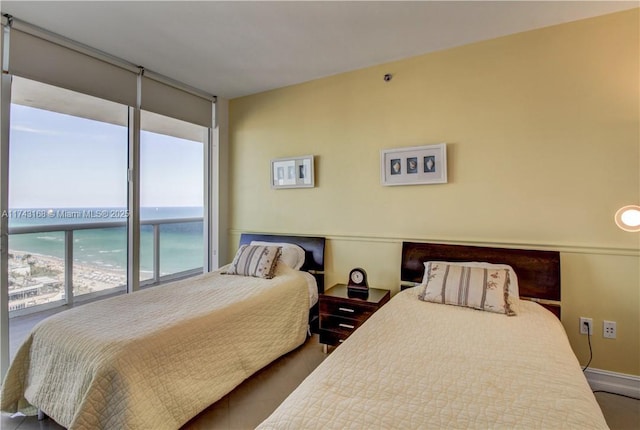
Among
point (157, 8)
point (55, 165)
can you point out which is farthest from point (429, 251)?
point (55, 165)

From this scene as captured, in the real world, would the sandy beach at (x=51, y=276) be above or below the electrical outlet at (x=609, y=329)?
above

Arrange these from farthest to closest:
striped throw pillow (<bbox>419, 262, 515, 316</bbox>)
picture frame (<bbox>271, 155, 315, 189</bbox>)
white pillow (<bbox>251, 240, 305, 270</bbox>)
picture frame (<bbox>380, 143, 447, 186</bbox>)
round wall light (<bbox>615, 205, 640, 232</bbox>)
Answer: picture frame (<bbox>271, 155, 315, 189</bbox>), white pillow (<bbox>251, 240, 305, 270</bbox>), picture frame (<bbox>380, 143, 447, 186</bbox>), striped throw pillow (<bbox>419, 262, 515, 316</bbox>), round wall light (<bbox>615, 205, 640, 232</bbox>)

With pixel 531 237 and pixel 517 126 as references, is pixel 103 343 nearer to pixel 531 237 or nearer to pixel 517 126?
pixel 531 237

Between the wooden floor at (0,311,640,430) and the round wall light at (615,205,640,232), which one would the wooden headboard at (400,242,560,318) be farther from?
the wooden floor at (0,311,640,430)

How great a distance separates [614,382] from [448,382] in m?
1.79

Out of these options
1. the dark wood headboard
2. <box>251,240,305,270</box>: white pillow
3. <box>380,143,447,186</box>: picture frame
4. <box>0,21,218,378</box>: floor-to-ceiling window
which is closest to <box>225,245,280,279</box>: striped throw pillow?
<box>251,240,305,270</box>: white pillow

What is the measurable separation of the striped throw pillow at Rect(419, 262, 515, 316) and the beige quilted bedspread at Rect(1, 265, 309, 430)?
1209 mm

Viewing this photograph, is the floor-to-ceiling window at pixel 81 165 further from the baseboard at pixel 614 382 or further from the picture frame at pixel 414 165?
the baseboard at pixel 614 382

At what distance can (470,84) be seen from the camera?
2.40 metres

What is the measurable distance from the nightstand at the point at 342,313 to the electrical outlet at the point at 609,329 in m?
1.45

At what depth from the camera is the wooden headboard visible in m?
2.11

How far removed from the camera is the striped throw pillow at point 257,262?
2.70 meters

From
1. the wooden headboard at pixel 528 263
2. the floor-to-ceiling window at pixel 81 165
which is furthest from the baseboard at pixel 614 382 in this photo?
the floor-to-ceiling window at pixel 81 165

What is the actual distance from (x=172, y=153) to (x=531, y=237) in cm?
341
